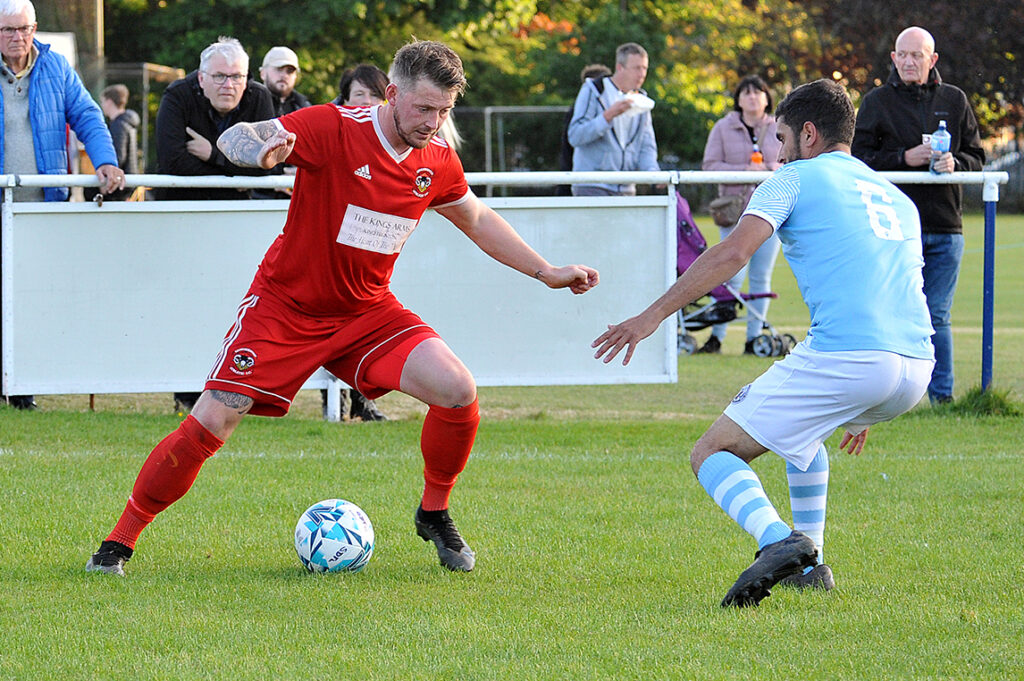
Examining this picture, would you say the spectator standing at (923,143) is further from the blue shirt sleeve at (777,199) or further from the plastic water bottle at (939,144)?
the blue shirt sleeve at (777,199)

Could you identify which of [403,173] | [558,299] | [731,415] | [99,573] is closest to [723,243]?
[731,415]

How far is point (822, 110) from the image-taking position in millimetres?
4594

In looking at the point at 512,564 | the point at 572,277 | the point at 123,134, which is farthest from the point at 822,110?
the point at 123,134

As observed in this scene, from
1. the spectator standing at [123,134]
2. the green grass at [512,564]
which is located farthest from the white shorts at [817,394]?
the spectator standing at [123,134]

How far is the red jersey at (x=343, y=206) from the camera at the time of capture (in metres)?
4.96

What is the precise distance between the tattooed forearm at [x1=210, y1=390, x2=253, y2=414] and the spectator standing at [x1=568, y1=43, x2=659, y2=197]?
20.7ft

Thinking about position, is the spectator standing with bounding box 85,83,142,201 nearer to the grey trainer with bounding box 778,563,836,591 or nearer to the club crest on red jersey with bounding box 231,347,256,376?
the club crest on red jersey with bounding box 231,347,256,376

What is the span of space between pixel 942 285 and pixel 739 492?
16.6 feet

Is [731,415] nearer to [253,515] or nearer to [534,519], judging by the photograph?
[534,519]

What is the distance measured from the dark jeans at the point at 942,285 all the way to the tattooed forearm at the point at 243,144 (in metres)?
5.60

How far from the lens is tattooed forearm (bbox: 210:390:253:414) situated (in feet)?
16.4

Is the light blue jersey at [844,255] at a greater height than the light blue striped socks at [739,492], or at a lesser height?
greater

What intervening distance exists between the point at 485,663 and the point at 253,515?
2296 millimetres

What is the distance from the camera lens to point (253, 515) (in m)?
5.97
